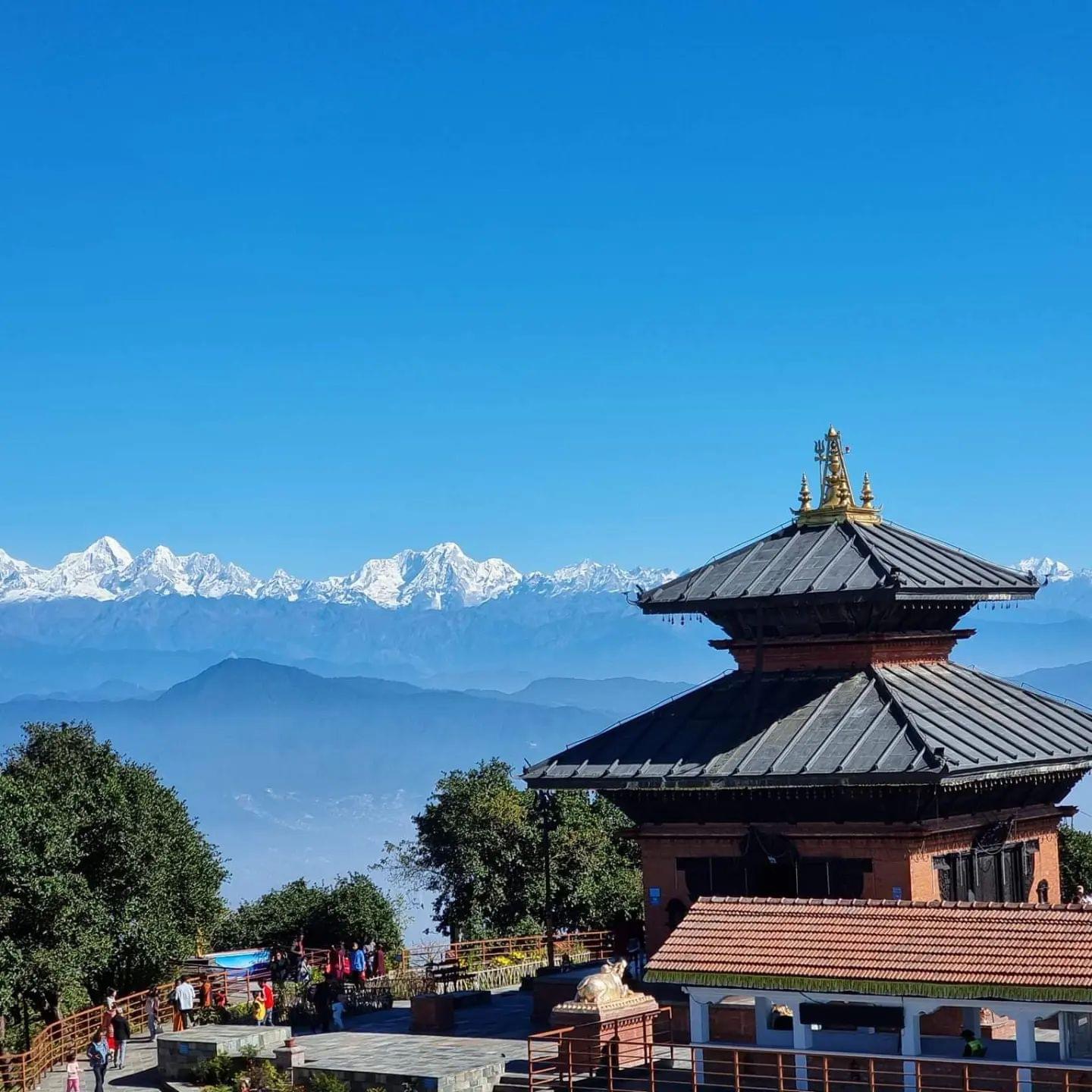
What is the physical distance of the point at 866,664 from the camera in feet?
110

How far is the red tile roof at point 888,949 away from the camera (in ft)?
78.7

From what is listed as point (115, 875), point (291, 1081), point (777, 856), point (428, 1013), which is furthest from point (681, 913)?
point (115, 875)

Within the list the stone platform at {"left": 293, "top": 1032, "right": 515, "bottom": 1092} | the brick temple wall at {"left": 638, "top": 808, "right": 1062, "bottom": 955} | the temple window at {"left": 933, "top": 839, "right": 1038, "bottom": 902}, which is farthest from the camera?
the temple window at {"left": 933, "top": 839, "right": 1038, "bottom": 902}

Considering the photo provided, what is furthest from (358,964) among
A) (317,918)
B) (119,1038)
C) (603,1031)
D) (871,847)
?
(871,847)

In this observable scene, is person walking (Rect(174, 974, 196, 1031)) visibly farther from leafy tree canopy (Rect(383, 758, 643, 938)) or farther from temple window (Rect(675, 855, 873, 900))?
leafy tree canopy (Rect(383, 758, 643, 938))

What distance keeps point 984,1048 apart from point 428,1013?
1218 centimetres

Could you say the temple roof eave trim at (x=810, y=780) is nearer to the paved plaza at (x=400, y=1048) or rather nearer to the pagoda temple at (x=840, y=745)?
the pagoda temple at (x=840, y=745)

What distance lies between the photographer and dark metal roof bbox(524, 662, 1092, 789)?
99.9 feet

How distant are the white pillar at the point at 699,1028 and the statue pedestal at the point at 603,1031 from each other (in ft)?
3.07

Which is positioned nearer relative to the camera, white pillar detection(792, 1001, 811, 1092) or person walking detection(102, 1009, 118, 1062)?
white pillar detection(792, 1001, 811, 1092)

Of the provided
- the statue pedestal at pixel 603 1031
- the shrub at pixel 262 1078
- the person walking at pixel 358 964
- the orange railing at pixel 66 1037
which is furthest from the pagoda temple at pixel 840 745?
the orange railing at pixel 66 1037

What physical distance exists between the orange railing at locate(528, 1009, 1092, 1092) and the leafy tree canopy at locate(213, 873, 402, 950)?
21877 millimetres

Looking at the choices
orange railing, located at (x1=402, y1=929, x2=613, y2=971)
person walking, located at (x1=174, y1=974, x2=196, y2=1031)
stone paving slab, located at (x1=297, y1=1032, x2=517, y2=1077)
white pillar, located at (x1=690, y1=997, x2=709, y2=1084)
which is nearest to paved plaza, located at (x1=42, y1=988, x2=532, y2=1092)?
stone paving slab, located at (x1=297, y1=1032, x2=517, y2=1077)

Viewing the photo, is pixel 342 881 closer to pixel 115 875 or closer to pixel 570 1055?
pixel 115 875
